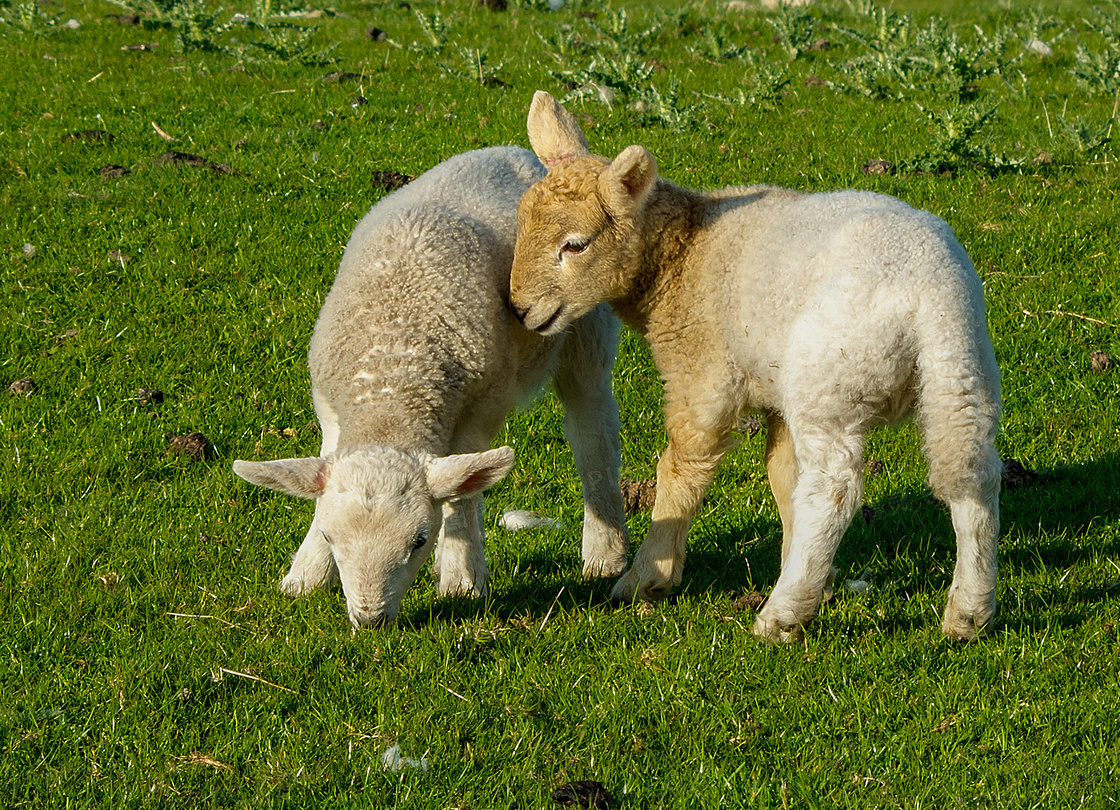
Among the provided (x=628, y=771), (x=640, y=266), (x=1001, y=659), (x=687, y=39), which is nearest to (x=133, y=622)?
(x=628, y=771)

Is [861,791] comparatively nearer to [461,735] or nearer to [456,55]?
[461,735]

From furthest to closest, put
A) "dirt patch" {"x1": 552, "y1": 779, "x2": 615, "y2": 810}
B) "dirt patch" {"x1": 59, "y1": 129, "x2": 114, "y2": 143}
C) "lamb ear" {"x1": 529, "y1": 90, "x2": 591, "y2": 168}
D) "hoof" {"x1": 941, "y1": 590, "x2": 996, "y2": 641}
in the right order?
1. "dirt patch" {"x1": 59, "y1": 129, "x2": 114, "y2": 143}
2. "lamb ear" {"x1": 529, "y1": 90, "x2": 591, "y2": 168}
3. "hoof" {"x1": 941, "y1": 590, "x2": 996, "y2": 641}
4. "dirt patch" {"x1": 552, "y1": 779, "x2": 615, "y2": 810}

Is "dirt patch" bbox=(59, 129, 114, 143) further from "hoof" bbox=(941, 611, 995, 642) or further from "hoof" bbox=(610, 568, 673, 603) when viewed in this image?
"hoof" bbox=(941, 611, 995, 642)

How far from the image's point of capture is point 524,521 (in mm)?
6363

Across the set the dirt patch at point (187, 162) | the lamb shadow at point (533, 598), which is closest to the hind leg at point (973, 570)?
the lamb shadow at point (533, 598)

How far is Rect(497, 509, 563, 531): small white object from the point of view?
20.7 ft

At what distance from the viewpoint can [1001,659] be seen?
4820mm

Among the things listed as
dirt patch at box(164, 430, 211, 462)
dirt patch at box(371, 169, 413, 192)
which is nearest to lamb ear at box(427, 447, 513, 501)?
dirt patch at box(164, 430, 211, 462)

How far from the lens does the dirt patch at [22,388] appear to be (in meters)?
7.30

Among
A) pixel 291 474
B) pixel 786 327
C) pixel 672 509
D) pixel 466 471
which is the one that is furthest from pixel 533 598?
pixel 786 327

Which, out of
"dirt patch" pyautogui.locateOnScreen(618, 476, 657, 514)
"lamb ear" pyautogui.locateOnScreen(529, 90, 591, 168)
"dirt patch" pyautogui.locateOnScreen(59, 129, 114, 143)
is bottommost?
"dirt patch" pyautogui.locateOnScreen(618, 476, 657, 514)

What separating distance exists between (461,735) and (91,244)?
5.88 metres

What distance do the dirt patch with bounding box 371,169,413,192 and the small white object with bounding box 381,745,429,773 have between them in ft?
20.4

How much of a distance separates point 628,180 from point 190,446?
3.15 meters
